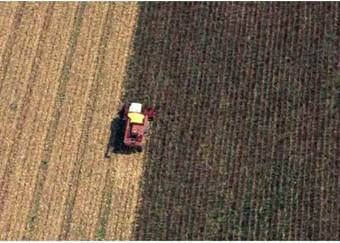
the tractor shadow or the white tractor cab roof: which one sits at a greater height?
the white tractor cab roof

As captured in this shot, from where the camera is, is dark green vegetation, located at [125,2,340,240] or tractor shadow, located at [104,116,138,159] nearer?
dark green vegetation, located at [125,2,340,240]

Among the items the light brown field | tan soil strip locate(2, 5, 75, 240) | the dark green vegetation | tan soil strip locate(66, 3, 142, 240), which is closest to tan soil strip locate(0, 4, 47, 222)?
the light brown field

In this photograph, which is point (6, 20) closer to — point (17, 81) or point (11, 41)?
point (11, 41)

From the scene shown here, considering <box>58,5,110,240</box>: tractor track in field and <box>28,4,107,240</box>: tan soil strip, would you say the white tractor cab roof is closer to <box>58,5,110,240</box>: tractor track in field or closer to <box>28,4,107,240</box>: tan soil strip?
<box>58,5,110,240</box>: tractor track in field

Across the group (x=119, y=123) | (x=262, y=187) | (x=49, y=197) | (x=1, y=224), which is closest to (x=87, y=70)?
(x=119, y=123)

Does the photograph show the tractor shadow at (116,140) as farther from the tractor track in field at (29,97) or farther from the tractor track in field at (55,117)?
the tractor track in field at (29,97)

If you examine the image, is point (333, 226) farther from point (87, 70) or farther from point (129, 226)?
point (87, 70)

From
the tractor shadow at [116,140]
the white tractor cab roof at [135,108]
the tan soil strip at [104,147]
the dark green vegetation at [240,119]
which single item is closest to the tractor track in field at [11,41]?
the tan soil strip at [104,147]
